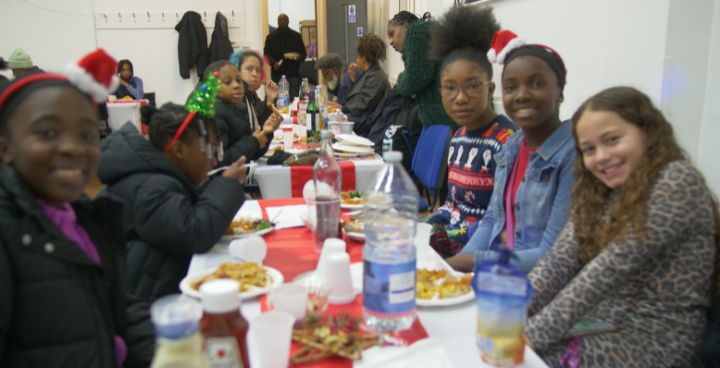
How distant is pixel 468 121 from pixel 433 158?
32.4 inches

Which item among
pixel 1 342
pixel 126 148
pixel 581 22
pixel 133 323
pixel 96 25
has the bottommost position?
pixel 133 323

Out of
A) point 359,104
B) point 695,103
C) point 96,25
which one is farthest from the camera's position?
point 96,25

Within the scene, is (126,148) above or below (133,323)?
above

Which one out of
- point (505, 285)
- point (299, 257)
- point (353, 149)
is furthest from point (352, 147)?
→ point (505, 285)

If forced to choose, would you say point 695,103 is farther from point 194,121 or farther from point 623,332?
point 194,121

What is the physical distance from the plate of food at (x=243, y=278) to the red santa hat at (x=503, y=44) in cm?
113

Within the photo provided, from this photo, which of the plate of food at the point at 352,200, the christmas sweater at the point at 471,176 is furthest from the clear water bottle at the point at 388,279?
the christmas sweater at the point at 471,176

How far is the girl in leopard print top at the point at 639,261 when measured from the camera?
120 cm

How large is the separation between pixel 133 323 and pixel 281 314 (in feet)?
1.90

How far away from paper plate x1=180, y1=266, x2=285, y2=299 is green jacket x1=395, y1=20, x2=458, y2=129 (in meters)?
2.66

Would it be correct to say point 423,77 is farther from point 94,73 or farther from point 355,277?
point 94,73

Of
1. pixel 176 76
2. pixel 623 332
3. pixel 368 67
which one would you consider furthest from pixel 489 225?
pixel 176 76

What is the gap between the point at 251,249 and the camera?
1534mm

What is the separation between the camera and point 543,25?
2971 millimetres
